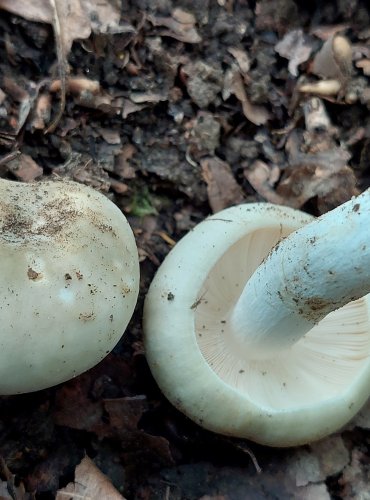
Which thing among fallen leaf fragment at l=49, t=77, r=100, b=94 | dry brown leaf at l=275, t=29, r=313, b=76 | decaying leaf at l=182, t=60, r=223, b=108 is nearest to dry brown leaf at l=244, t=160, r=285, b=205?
decaying leaf at l=182, t=60, r=223, b=108

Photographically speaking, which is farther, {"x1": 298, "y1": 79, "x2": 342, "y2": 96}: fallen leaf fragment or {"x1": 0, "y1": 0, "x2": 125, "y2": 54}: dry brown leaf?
{"x1": 298, "y1": 79, "x2": 342, "y2": 96}: fallen leaf fragment

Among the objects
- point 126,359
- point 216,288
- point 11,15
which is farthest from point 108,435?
point 11,15

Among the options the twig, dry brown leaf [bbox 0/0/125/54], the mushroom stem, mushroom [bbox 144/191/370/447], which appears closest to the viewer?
the mushroom stem

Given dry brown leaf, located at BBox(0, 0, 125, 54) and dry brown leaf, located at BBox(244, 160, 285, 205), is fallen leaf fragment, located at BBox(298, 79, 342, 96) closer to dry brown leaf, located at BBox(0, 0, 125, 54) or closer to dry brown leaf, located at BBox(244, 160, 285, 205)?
dry brown leaf, located at BBox(244, 160, 285, 205)

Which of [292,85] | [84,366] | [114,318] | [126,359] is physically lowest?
[126,359]

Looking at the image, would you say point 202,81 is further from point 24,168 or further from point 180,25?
point 24,168

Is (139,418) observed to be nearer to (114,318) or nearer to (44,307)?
(114,318)
